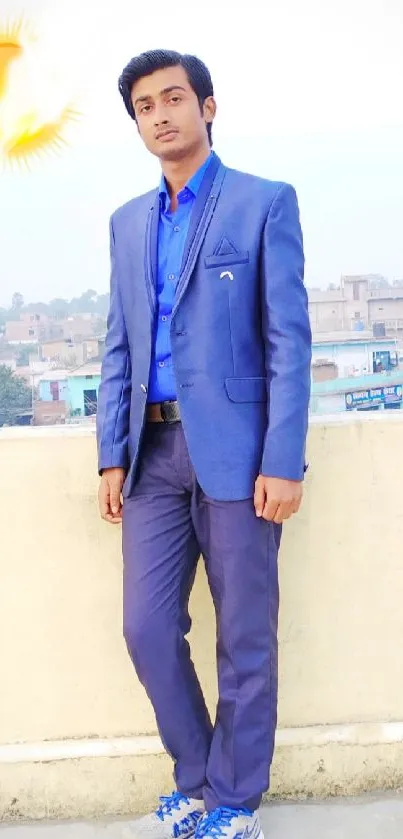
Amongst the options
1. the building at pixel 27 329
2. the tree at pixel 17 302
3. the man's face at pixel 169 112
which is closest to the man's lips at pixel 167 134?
the man's face at pixel 169 112

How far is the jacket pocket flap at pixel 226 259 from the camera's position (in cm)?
143

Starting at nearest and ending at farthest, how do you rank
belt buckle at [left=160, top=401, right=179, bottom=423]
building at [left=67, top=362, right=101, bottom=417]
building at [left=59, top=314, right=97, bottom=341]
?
belt buckle at [left=160, top=401, right=179, bottom=423] → building at [left=67, top=362, right=101, bottom=417] → building at [left=59, top=314, right=97, bottom=341]

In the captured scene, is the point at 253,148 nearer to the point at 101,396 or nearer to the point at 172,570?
the point at 101,396

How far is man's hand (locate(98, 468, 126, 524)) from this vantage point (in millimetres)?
1606

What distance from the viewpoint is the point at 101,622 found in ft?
5.88

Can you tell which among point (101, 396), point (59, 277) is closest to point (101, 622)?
point (101, 396)

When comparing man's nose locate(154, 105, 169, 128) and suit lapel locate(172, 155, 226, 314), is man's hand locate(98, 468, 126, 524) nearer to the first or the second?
suit lapel locate(172, 155, 226, 314)

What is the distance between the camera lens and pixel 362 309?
8.24 feet

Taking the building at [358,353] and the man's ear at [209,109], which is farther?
the building at [358,353]

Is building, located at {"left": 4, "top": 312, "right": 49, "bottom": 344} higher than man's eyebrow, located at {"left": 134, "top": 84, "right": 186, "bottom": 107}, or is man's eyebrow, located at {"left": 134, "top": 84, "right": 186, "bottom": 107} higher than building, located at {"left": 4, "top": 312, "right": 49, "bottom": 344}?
man's eyebrow, located at {"left": 134, "top": 84, "right": 186, "bottom": 107}

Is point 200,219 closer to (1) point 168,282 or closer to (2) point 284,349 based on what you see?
(1) point 168,282

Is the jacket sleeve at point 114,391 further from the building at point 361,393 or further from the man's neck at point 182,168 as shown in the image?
the building at point 361,393

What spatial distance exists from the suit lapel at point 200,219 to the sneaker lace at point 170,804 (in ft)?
3.41

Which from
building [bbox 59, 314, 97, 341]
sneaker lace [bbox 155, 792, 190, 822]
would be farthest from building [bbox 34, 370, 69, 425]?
sneaker lace [bbox 155, 792, 190, 822]
